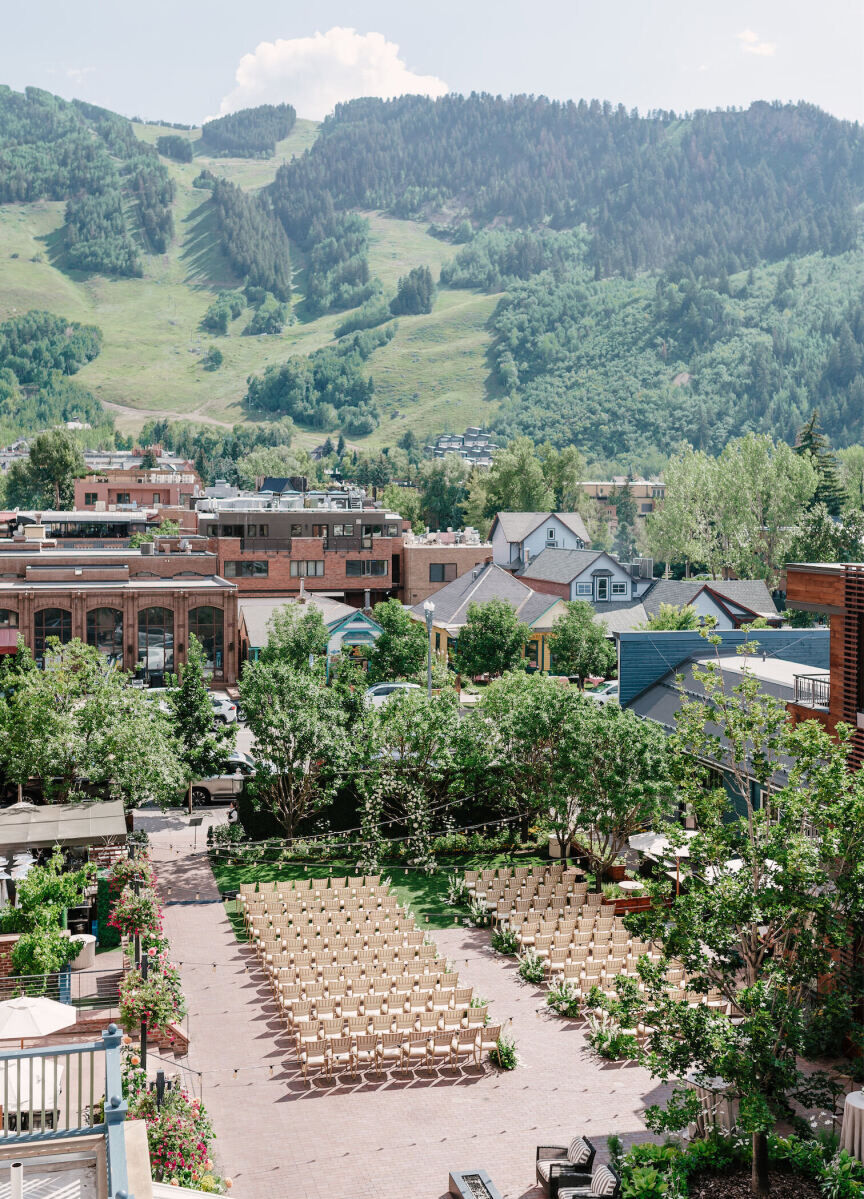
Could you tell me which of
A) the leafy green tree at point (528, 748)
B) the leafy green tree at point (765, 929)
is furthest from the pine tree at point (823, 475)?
the leafy green tree at point (765, 929)

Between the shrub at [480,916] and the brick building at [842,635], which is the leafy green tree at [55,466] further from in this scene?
the brick building at [842,635]

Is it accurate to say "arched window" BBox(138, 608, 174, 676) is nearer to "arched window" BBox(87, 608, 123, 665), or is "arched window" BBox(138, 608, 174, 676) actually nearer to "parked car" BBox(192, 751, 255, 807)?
"arched window" BBox(87, 608, 123, 665)

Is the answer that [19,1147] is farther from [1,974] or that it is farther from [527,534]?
[527,534]

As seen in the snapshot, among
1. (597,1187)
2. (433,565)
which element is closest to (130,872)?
(597,1187)

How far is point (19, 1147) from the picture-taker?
9.63m

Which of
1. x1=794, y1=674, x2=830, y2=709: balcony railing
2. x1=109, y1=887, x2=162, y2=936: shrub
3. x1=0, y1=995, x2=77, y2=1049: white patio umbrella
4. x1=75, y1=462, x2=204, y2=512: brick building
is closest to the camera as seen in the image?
x1=0, y1=995, x2=77, y2=1049: white patio umbrella

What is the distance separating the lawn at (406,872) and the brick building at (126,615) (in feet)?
80.0

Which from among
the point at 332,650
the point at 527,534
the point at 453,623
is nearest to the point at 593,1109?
the point at 332,650

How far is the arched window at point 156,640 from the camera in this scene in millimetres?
61594

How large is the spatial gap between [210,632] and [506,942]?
38780 millimetres

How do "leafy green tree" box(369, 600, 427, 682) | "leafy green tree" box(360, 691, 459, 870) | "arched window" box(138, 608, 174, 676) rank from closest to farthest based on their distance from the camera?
"leafy green tree" box(360, 691, 459, 870) < "leafy green tree" box(369, 600, 427, 682) < "arched window" box(138, 608, 174, 676)

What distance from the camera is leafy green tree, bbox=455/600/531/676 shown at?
64.0 metres

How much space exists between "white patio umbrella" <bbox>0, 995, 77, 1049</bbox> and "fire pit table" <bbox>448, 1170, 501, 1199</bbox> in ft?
22.4

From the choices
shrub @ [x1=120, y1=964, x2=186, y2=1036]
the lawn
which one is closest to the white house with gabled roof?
the lawn
